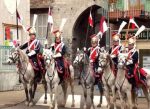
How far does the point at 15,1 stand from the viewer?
26438 millimetres

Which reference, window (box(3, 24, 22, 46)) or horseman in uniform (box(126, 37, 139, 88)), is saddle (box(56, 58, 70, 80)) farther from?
window (box(3, 24, 22, 46))

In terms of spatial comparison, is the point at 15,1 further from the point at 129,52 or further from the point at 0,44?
the point at 129,52

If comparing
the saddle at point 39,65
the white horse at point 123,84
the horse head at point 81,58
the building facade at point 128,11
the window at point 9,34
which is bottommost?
the white horse at point 123,84

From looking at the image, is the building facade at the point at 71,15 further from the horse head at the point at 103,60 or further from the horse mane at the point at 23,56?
the horse head at the point at 103,60

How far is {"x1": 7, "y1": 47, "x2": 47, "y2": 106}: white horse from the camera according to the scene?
17.9 metres

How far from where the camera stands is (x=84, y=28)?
3775 cm

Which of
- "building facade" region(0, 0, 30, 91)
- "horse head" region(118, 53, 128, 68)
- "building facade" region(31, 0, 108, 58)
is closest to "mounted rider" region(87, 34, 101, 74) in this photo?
"horse head" region(118, 53, 128, 68)

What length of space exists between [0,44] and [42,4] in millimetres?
11618

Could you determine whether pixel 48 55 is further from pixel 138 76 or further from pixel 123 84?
pixel 138 76

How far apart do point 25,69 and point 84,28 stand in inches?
778

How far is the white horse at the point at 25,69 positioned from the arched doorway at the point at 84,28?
17269 mm

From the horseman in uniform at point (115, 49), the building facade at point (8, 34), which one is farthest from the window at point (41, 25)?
the horseman in uniform at point (115, 49)

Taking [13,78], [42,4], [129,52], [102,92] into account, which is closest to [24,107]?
[102,92]

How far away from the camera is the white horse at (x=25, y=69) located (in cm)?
1790
